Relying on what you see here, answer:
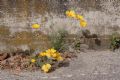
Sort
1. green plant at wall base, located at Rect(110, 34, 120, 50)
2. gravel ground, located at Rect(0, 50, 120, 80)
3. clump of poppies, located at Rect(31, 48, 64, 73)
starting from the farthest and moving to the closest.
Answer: green plant at wall base, located at Rect(110, 34, 120, 50) → clump of poppies, located at Rect(31, 48, 64, 73) → gravel ground, located at Rect(0, 50, 120, 80)

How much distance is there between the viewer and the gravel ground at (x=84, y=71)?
5473mm

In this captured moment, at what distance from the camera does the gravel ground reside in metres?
5.47

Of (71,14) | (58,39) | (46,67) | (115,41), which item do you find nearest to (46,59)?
(46,67)

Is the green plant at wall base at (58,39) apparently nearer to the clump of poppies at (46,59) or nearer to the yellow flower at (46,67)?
the clump of poppies at (46,59)

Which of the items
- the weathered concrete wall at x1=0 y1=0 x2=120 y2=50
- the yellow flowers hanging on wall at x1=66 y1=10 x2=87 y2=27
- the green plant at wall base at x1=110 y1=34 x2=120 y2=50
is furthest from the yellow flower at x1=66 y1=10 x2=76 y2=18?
the green plant at wall base at x1=110 y1=34 x2=120 y2=50

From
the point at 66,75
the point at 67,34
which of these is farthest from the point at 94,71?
the point at 67,34

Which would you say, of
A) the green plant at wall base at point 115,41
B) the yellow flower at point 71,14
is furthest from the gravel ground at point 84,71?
the yellow flower at point 71,14

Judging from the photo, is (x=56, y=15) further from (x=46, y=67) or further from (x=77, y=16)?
(x=46, y=67)

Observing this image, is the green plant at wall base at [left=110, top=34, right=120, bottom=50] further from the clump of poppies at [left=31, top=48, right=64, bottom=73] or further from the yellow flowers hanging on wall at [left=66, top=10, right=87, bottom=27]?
the clump of poppies at [left=31, top=48, right=64, bottom=73]

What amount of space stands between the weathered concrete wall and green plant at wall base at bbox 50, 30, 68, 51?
10 centimetres

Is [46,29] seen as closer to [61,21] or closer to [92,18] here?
[61,21]

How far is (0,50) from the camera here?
6469 mm

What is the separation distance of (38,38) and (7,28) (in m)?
0.61

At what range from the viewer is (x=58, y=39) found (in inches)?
249
